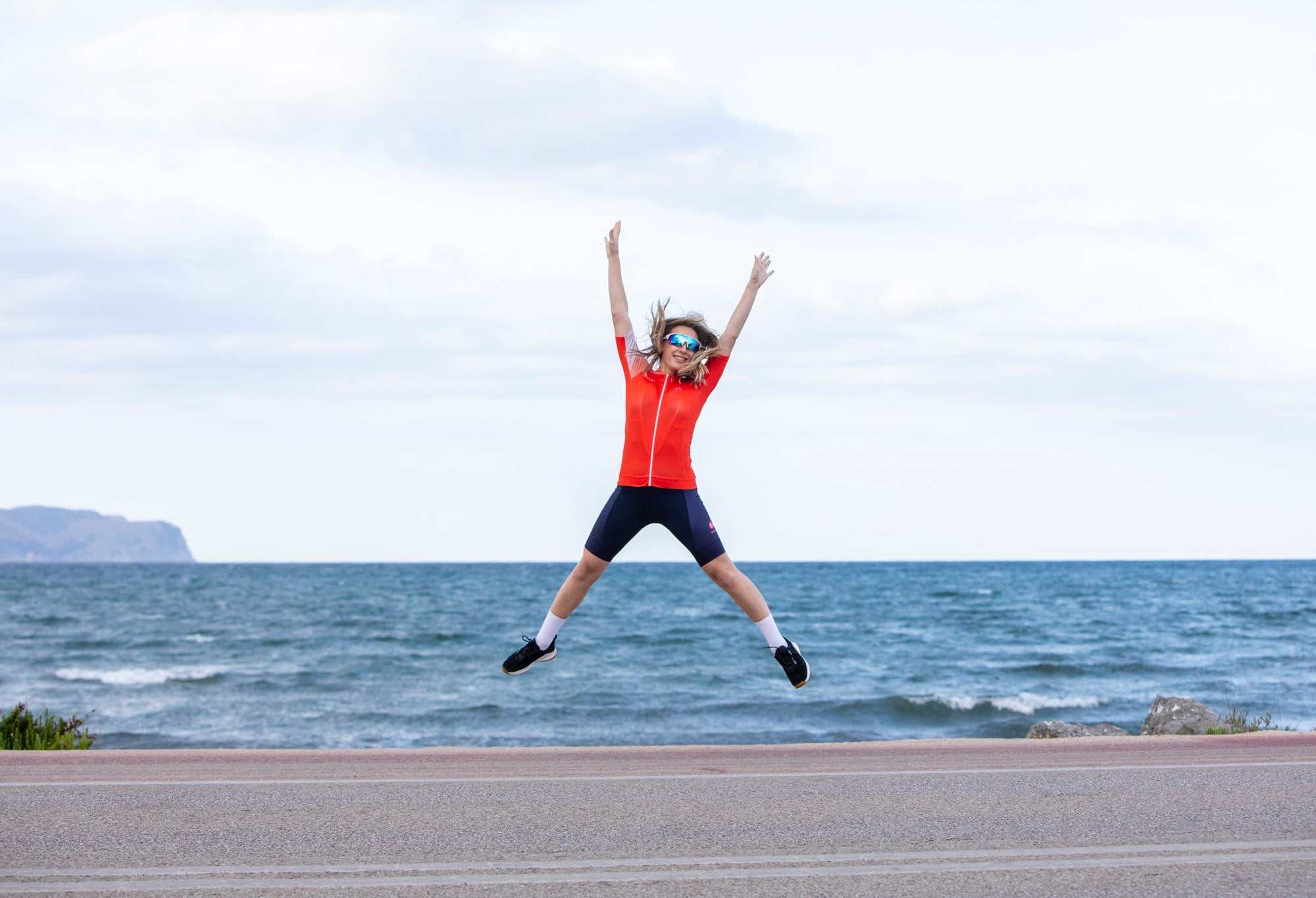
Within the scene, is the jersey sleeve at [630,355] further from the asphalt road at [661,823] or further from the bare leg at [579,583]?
the asphalt road at [661,823]

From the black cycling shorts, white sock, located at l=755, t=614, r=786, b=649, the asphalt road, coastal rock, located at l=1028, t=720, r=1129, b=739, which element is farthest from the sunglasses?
coastal rock, located at l=1028, t=720, r=1129, b=739

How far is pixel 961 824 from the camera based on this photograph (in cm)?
599

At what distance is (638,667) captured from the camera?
32031mm

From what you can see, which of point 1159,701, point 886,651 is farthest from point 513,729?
point 886,651

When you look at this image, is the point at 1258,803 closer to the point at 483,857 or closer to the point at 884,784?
the point at 884,784

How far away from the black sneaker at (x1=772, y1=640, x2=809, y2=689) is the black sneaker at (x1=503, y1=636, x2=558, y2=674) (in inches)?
53.3

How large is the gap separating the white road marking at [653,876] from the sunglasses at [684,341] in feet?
9.72

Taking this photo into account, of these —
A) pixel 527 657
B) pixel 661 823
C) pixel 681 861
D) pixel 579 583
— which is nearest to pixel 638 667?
pixel 527 657

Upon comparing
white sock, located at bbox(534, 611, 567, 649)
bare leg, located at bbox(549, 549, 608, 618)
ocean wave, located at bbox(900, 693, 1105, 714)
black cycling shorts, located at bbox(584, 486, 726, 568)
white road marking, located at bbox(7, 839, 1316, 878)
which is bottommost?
ocean wave, located at bbox(900, 693, 1105, 714)

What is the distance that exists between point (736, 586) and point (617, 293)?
182 cm

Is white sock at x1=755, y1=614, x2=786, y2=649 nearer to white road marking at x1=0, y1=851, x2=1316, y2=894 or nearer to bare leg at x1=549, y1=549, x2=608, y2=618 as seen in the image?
bare leg at x1=549, y1=549, x2=608, y2=618

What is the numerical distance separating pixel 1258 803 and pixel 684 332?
3.86 meters

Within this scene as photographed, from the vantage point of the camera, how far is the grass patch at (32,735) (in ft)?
41.5

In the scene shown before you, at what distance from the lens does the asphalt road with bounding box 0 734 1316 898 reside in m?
4.97
